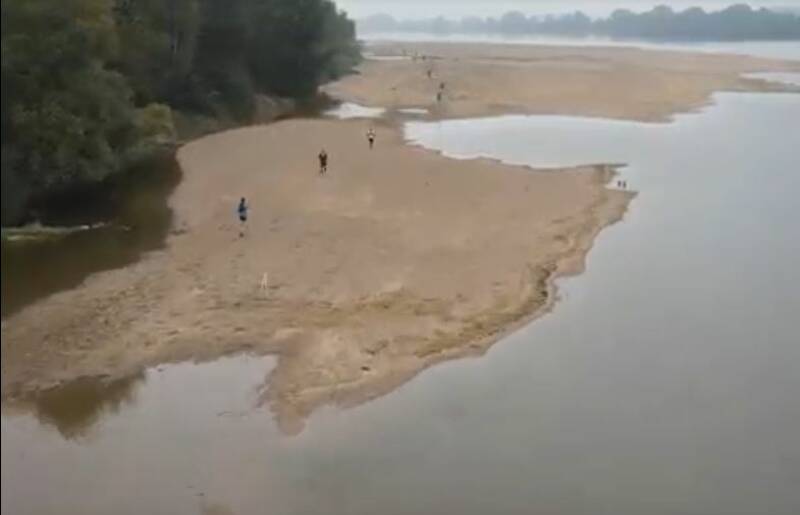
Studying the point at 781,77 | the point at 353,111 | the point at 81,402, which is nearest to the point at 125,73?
the point at 81,402

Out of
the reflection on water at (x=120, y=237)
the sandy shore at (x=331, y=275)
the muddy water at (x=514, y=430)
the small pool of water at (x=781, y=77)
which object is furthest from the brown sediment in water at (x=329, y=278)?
the small pool of water at (x=781, y=77)

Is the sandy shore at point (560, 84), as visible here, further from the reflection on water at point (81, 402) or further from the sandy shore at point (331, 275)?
the reflection on water at point (81, 402)

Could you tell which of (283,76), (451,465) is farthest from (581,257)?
(283,76)

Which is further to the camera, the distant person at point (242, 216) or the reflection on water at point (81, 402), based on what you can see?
the distant person at point (242, 216)

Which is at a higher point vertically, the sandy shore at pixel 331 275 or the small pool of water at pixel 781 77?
the small pool of water at pixel 781 77

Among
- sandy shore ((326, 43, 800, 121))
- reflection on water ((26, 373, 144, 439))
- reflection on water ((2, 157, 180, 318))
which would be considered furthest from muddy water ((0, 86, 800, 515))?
sandy shore ((326, 43, 800, 121))

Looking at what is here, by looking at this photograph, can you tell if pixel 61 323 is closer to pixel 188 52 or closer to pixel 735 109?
pixel 188 52
